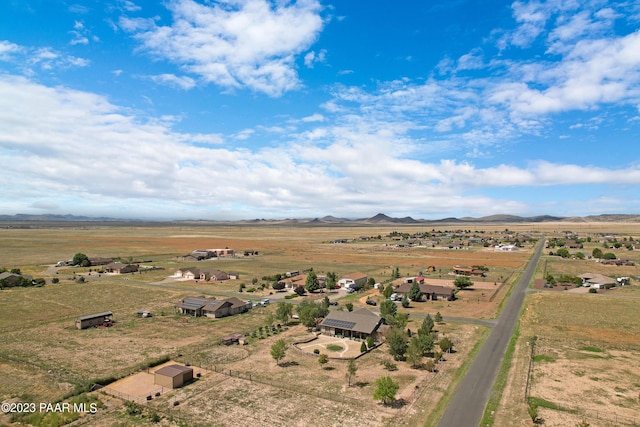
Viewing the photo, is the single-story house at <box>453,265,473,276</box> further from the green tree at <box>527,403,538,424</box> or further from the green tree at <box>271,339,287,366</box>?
the green tree at <box>271,339,287,366</box>

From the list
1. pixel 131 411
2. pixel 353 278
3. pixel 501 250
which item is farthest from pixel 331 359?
pixel 501 250

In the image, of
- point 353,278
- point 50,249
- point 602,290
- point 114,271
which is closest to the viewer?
point 602,290

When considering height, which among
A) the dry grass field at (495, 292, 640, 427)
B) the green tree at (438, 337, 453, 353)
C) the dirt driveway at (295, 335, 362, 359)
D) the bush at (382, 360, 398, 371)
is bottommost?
the dirt driveway at (295, 335, 362, 359)

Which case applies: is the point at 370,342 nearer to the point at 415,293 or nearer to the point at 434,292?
the point at 415,293

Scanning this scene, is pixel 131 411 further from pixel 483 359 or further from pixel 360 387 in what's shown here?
pixel 483 359

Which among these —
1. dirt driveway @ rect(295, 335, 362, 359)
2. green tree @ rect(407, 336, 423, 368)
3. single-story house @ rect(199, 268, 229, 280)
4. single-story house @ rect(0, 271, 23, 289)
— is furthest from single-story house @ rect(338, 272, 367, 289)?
single-story house @ rect(0, 271, 23, 289)

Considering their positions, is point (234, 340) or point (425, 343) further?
point (234, 340)

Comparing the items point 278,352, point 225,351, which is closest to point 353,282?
point 225,351
